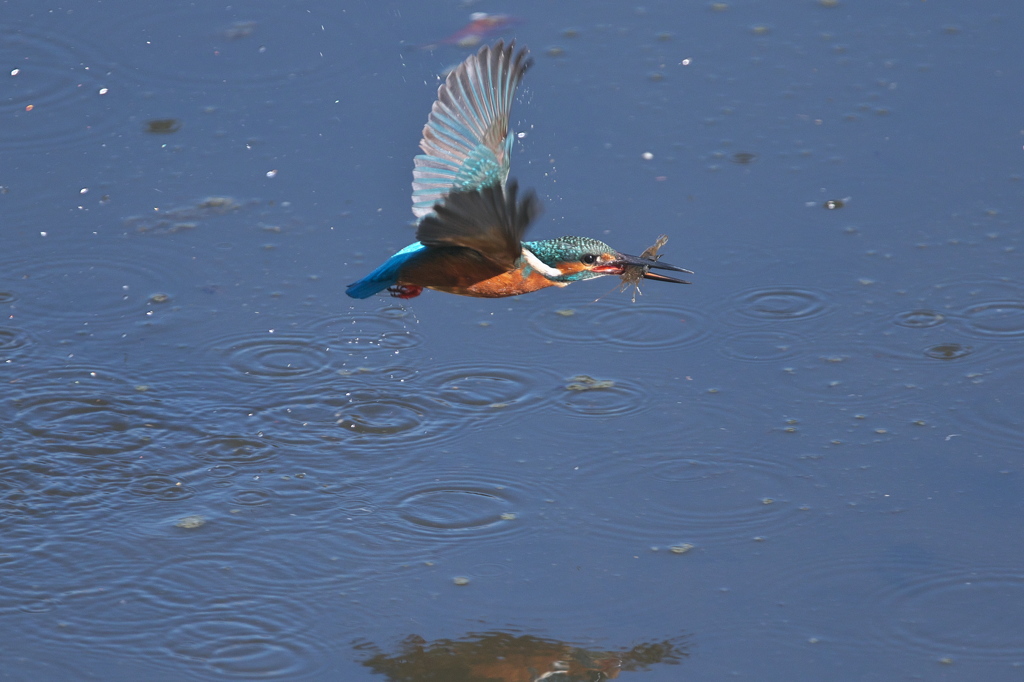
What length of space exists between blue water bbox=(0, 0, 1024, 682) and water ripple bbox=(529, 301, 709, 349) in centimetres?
2

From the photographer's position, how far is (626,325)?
14.7ft

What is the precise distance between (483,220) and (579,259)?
449 mm

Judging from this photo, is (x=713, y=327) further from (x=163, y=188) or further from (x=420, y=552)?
(x=163, y=188)

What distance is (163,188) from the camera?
507 centimetres

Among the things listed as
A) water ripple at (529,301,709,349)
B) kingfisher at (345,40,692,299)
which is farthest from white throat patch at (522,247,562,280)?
water ripple at (529,301,709,349)

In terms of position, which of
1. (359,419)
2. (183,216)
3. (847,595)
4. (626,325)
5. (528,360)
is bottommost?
(847,595)

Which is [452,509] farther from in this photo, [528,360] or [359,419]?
[528,360]

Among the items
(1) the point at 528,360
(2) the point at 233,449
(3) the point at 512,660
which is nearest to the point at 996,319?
(1) the point at 528,360

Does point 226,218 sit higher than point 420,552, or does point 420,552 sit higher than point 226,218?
point 226,218

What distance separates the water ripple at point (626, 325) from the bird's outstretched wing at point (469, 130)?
0.97m

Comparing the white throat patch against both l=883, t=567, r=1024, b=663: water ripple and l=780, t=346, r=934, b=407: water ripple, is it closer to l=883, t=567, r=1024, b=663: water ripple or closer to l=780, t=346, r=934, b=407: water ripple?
l=780, t=346, r=934, b=407: water ripple

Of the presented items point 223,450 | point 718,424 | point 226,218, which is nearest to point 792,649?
point 718,424

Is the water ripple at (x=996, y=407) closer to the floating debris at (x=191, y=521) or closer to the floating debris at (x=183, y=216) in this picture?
the floating debris at (x=191, y=521)

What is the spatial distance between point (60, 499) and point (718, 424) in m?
2.00
